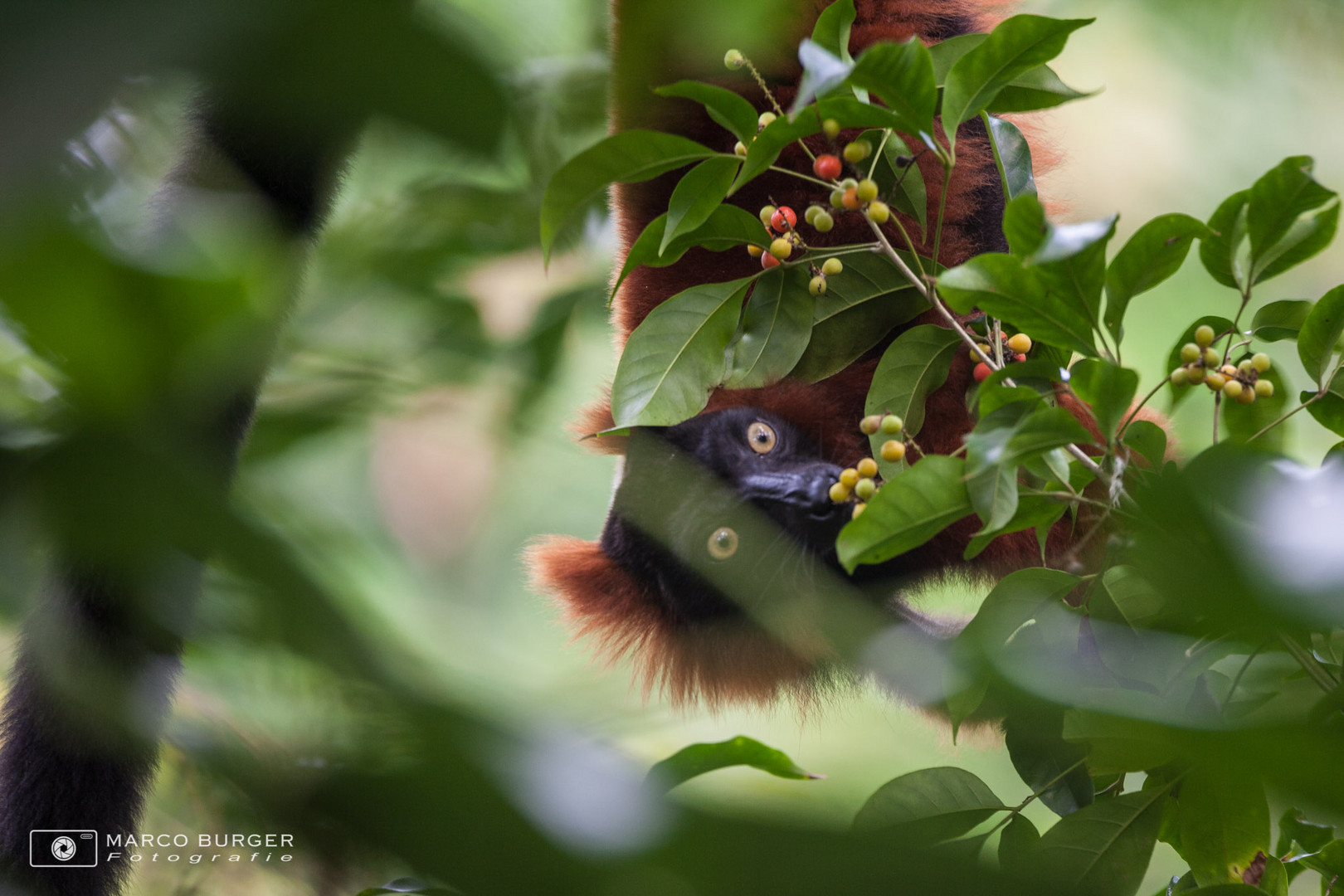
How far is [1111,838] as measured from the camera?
568mm

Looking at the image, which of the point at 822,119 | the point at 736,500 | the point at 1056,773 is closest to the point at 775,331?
the point at 822,119

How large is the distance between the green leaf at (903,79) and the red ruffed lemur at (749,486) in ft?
1.03

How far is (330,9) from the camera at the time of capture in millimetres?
131

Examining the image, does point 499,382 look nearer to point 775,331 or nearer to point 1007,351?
point 775,331

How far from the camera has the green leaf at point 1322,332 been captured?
542 millimetres

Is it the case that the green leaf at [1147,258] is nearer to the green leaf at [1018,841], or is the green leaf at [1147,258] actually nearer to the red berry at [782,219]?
the red berry at [782,219]

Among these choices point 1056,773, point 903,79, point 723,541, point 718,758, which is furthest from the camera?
point 723,541

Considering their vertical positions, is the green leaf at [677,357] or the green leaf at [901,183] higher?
the green leaf at [901,183]

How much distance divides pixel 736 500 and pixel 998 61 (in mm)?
476

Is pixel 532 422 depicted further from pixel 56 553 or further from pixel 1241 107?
pixel 1241 107

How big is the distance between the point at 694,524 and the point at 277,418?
70 centimetres

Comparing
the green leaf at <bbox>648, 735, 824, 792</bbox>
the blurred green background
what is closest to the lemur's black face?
the blurred green background

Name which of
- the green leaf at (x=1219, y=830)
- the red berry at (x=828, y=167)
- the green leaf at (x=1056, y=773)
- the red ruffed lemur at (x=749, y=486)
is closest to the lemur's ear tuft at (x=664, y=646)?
the red ruffed lemur at (x=749, y=486)

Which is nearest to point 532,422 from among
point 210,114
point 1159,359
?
point 210,114
